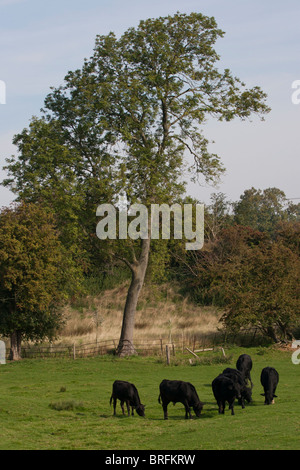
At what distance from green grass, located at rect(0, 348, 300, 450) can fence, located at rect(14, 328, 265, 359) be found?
735 centimetres

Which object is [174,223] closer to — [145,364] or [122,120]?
[122,120]

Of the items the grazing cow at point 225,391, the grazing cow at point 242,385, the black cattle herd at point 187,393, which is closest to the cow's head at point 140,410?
the black cattle herd at point 187,393

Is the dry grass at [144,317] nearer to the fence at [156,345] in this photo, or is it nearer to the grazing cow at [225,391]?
the fence at [156,345]

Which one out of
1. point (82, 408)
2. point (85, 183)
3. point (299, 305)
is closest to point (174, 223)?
point (85, 183)

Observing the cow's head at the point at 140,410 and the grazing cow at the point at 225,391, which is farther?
the cow's head at the point at 140,410

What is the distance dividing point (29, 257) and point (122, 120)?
11.5m

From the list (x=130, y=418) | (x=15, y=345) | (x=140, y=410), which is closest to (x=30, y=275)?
(x=15, y=345)

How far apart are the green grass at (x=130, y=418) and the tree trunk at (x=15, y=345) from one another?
620 centimetres

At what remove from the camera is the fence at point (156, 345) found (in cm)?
3994

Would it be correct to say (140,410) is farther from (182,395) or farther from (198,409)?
(198,409)

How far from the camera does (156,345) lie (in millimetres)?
41062

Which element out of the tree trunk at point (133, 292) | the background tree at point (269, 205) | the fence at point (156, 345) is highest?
the background tree at point (269, 205)

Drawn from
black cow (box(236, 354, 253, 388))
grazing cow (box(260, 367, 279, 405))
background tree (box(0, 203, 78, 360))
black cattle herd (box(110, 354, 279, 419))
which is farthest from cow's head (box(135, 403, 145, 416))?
background tree (box(0, 203, 78, 360))

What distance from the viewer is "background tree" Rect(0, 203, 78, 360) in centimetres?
3612
